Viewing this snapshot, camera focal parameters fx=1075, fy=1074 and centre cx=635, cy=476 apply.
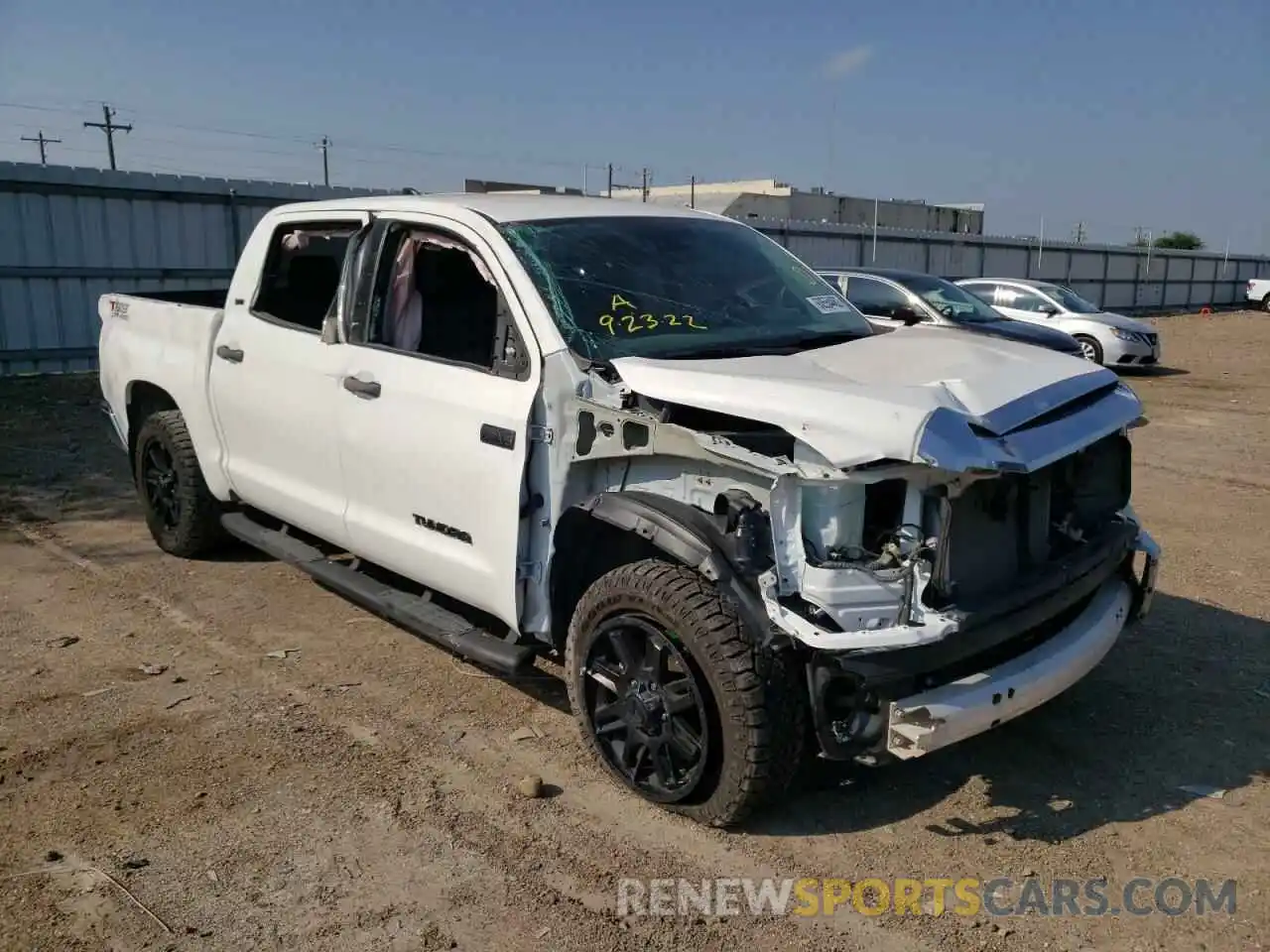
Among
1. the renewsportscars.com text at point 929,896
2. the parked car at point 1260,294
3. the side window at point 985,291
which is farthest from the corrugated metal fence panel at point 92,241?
the parked car at point 1260,294

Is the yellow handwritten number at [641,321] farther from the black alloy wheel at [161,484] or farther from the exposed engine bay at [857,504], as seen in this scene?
the black alloy wheel at [161,484]

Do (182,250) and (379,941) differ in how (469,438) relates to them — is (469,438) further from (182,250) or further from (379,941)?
(182,250)

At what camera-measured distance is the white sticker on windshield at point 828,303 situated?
15.2 ft

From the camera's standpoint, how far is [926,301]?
1325 cm

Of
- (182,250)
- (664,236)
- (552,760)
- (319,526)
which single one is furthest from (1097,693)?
(182,250)

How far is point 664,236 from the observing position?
456 cm

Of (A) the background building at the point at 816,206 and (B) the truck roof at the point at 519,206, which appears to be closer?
(B) the truck roof at the point at 519,206

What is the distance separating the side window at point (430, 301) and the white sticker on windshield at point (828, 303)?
54.2 inches

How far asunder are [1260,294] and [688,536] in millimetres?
40154

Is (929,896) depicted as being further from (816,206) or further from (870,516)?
(816,206)

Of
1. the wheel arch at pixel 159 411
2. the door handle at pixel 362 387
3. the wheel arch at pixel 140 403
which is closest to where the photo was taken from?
the door handle at pixel 362 387

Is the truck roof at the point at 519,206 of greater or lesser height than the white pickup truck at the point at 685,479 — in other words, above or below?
above

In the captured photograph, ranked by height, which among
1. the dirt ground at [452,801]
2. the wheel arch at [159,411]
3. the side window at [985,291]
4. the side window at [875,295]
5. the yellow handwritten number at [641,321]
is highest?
the yellow handwritten number at [641,321]

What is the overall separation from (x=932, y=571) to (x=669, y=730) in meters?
0.99
